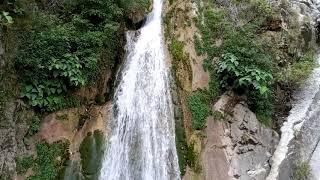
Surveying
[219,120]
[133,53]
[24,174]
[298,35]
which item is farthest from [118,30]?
[298,35]

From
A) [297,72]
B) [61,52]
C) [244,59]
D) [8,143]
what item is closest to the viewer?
[8,143]

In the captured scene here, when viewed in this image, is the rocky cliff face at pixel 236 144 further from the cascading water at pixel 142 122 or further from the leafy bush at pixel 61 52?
the leafy bush at pixel 61 52

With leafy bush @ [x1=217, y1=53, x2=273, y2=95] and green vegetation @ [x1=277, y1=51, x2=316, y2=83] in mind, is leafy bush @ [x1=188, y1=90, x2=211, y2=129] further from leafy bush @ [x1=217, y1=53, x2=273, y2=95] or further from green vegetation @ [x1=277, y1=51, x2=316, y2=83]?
green vegetation @ [x1=277, y1=51, x2=316, y2=83]

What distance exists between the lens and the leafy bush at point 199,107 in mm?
9836

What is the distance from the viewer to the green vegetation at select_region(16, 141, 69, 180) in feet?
27.2

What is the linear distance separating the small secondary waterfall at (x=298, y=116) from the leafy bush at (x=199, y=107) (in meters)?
2.11

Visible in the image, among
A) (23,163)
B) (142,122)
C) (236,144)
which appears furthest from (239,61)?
(23,163)

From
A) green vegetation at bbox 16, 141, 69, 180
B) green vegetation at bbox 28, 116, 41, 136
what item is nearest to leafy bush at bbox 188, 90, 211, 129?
green vegetation at bbox 16, 141, 69, 180

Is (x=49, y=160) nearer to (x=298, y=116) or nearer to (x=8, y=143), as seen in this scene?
(x=8, y=143)

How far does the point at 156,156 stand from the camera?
9.10 metres

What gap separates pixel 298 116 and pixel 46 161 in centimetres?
717

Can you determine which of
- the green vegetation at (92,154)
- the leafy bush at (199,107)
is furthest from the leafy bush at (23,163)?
the leafy bush at (199,107)

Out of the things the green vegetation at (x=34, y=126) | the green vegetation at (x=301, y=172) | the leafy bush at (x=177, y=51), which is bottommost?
the green vegetation at (x=301, y=172)

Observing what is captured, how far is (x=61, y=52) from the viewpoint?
920 cm
